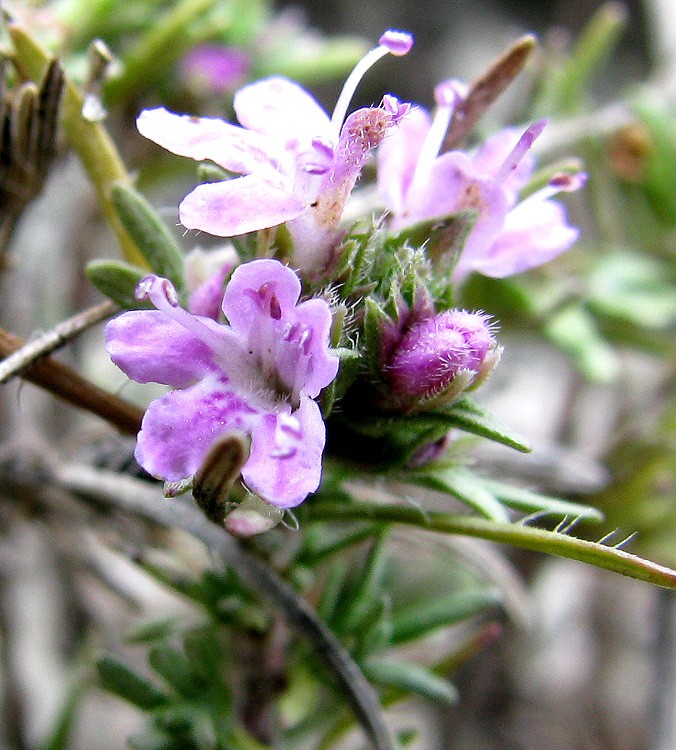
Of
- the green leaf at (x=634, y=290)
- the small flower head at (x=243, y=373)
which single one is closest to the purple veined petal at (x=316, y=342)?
the small flower head at (x=243, y=373)

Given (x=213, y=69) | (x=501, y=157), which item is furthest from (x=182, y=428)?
(x=213, y=69)

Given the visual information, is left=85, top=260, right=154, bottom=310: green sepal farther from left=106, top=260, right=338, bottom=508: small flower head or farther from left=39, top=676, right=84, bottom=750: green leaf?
left=39, top=676, right=84, bottom=750: green leaf

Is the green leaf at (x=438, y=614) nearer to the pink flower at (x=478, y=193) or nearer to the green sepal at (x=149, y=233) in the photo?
the pink flower at (x=478, y=193)

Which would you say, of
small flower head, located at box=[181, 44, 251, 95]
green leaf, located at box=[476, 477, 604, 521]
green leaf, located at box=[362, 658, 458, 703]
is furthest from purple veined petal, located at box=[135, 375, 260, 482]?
small flower head, located at box=[181, 44, 251, 95]

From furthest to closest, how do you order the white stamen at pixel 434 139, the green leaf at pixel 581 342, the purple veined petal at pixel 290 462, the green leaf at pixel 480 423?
1. the green leaf at pixel 581 342
2. the white stamen at pixel 434 139
3. the green leaf at pixel 480 423
4. the purple veined petal at pixel 290 462

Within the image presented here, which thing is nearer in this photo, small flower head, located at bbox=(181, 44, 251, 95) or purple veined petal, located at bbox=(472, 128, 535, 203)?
purple veined petal, located at bbox=(472, 128, 535, 203)

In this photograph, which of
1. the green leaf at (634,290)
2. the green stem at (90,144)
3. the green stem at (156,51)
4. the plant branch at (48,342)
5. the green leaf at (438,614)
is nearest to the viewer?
the plant branch at (48,342)

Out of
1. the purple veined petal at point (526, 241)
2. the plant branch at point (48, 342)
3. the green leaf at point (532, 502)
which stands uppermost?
the purple veined petal at point (526, 241)

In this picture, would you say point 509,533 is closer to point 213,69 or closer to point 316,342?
point 316,342
